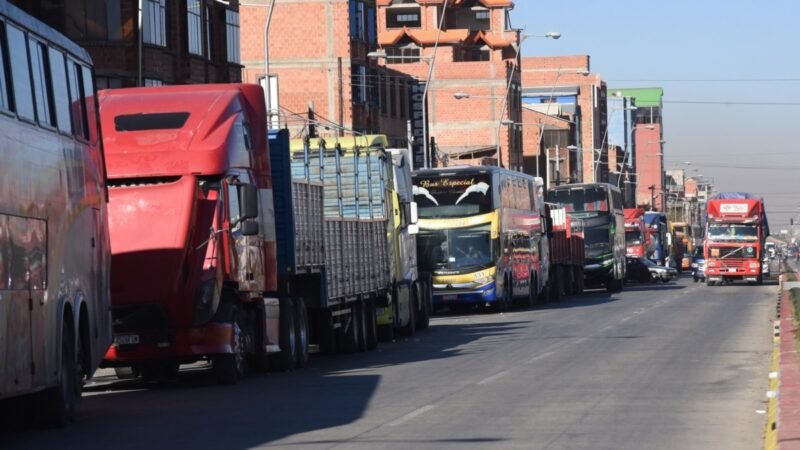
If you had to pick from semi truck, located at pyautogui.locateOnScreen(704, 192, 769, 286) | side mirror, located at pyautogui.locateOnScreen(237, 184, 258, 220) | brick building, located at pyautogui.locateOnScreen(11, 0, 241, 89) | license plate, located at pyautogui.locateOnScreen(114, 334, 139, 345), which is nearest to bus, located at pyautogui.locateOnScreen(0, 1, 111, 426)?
license plate, located at pyautogui.locateOnScreen(114, 334, 139, 345)

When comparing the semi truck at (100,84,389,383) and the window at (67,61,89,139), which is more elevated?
the window at (67,61,89,139)

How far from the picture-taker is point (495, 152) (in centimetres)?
10194

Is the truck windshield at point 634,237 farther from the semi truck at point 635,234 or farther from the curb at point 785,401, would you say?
the curb at point 785,401

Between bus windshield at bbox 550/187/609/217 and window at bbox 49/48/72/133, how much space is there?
55781 millimetres

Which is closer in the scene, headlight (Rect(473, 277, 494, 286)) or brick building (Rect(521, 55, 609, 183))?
headlight (Rect(473, 277, 494, 286))

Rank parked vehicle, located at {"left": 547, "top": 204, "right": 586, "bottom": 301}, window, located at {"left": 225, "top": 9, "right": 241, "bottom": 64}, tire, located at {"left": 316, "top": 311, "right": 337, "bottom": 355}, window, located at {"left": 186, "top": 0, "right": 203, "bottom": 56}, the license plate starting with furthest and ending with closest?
parked vehicle, located at {"left": 547, "top": 204, "right": 586, "bottom": 301} → window, located at {"left": 225, "top": 9, "right": 241, "bottom": 64} → window, located at {"left": 186, "top": 0, "right": 203, "bottom": 56} → tire, located at {"left": 316, "top": 311, "right": 337, "bottom": 355} → the license plate

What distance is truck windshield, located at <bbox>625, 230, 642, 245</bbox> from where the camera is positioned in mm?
98438

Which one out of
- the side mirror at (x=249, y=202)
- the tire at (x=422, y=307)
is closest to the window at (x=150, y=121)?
the side mirror at (x=249, y=202)

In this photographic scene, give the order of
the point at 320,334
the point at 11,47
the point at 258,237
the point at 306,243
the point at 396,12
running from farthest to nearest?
1. the point at 396,12
2. the point at 320,334
3. the point at 306,243
4. the point at 258,237
5. the point at 11,47

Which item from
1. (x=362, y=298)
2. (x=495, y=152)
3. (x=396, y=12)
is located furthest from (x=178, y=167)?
(x=396, y=12)

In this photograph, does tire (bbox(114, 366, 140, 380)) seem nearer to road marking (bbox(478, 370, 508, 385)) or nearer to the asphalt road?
the asphalt road

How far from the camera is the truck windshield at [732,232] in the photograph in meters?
78.3

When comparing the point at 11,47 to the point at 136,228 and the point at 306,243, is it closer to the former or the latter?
the point at 136,228

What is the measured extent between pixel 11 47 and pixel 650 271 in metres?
79.1
